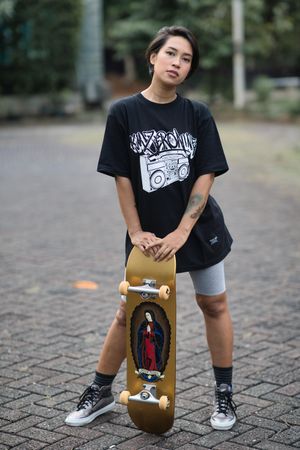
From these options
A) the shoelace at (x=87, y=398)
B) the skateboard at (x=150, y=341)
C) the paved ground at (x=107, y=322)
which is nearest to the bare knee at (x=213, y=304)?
the skateboard at (x=150, y=341)

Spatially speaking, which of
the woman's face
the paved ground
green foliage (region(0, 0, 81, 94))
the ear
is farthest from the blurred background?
the woman's face

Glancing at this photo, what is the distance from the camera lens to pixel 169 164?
12.4ft

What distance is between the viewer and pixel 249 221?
943cm

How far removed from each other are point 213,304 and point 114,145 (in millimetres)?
878

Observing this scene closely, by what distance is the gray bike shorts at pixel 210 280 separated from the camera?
395 cm

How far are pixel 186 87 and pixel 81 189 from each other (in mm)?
18826

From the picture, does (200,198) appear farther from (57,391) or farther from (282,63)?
(282,63)

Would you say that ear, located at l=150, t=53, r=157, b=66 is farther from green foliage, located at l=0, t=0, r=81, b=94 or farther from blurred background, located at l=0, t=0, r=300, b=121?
green foliage, located at l=0, t=0, r=81, b=94

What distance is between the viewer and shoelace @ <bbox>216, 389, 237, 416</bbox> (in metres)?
4.05

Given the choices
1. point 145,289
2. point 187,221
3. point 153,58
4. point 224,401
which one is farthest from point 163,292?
point 153,58

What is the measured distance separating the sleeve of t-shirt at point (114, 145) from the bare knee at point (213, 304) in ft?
2.36

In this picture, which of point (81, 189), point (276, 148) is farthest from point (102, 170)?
point (276, 148)

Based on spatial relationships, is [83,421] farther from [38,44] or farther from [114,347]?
[38,44]

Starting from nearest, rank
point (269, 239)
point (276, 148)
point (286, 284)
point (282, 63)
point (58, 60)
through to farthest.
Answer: point (286, 284) < point (269, 239) < point (276, 148) < point (58, 60) < point (282, 63)
